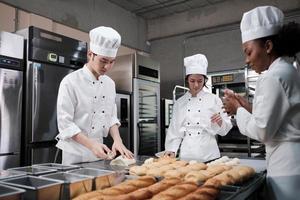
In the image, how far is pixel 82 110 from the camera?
80.7 inches

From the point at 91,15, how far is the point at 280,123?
387 centimetres

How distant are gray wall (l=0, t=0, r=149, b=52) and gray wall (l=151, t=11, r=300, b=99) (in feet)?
1.55

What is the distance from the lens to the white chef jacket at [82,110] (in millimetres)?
1931

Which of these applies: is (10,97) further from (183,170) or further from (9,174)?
(183,170)

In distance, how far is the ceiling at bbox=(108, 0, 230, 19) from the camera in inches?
198

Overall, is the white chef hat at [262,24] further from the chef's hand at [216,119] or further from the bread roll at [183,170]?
the chef's hand at [216,119]

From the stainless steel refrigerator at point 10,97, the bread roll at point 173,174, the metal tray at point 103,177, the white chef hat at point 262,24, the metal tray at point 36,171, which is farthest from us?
the stainless steel refrigerator at point 10,97

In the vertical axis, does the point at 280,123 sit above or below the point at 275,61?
below

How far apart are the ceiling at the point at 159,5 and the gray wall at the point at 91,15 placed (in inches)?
5.8

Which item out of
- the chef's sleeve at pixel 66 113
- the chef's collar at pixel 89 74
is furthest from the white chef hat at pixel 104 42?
the chef's sleeve at pixel 66 113

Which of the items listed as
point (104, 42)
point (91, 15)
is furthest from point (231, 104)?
point (91, 15)

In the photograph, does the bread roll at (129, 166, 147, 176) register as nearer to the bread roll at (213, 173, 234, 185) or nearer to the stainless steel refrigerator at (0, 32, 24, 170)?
the bread roll at (213, 173, 234, 185)

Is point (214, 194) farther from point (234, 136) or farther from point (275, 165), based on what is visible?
point (234, 136)

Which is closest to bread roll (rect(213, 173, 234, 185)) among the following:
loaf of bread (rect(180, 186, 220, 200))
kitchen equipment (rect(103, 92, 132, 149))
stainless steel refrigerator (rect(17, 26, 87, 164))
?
loaf of bread (rect(180, 186, 220, 200))
